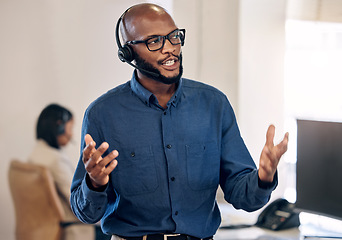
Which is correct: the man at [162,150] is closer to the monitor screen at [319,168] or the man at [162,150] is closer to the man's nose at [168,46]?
the man's nose at [168,46]

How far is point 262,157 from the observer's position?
1298 mm

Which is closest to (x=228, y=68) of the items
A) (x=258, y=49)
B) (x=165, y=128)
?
(x=258, y=49)

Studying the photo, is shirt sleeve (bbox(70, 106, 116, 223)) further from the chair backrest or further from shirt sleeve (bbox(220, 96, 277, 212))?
the chair backrest

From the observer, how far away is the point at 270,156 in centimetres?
128

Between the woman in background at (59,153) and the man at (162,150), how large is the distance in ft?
4.67

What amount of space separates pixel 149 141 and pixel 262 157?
36 centimetres

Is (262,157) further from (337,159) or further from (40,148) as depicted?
(40,148)

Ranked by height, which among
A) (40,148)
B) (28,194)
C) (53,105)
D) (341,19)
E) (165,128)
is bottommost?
(28,194)

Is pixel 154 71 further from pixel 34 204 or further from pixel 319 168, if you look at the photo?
pixel 34 204

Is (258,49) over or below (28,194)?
over

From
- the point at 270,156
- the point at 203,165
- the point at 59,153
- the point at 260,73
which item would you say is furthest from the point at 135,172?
the point at 59,153

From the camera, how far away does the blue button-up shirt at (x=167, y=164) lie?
56.7 inches

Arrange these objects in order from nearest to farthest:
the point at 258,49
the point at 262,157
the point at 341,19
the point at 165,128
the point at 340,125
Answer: the point at 262,157 < the point at 165,128 < the point at 340,125 < the point at 341,19 < the point at 258,49

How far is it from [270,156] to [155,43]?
487 millimetres
